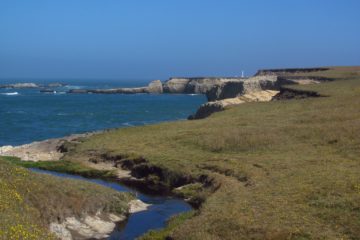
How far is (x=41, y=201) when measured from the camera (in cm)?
2834

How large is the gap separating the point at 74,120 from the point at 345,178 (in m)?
94.8

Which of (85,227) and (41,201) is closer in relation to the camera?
(41,201)

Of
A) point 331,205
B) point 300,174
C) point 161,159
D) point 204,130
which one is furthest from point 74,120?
point 331,205

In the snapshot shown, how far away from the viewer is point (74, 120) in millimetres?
120000

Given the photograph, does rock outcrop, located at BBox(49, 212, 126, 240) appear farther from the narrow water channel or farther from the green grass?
the green grass

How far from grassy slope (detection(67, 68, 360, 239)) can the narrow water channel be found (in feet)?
10.8

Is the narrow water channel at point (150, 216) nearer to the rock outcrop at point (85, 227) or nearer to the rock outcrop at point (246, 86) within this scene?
the rock outcrop at point (85, 227)

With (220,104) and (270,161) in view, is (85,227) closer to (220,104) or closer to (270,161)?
(270,161)

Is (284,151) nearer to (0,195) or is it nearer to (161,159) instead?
(161,159)

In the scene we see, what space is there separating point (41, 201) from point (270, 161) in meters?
18.5

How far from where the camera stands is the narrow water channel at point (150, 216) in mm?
29888

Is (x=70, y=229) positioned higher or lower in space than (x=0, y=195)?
lower

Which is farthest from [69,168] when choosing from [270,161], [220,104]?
[220,104]

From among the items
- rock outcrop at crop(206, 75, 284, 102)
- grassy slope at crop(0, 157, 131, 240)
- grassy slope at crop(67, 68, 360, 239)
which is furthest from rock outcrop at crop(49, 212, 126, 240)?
rock outcrop at crop(206, 75, 284, 102)
